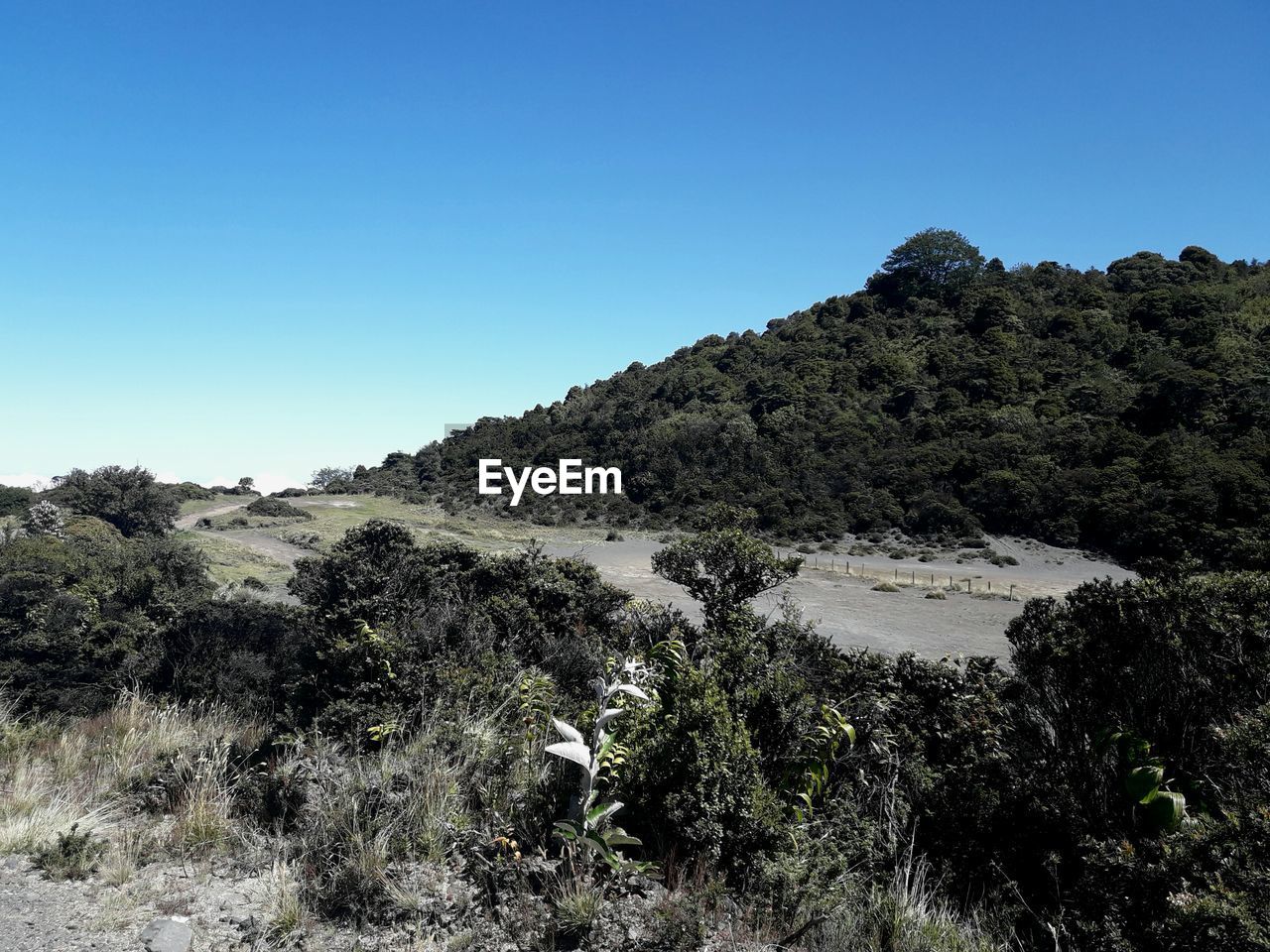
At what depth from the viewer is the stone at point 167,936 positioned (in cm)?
287

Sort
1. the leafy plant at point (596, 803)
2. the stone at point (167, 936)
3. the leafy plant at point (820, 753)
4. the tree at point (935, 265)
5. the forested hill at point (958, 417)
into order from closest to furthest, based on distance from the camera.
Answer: the stone at point (167, 936)
the leafy plant at point (596, 803)
the leafy plant at point (820, 753)
the forested hill at point (958, 417)
the tree at point (935, 265)

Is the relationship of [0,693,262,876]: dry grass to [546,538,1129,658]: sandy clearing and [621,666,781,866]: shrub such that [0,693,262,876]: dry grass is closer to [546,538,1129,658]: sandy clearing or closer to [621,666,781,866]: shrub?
[621,666,781,866]: shrub

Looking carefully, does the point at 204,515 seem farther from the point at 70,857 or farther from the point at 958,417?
the point at 958,417

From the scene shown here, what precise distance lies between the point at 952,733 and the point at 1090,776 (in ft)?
2.72

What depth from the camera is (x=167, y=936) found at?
2916 mm

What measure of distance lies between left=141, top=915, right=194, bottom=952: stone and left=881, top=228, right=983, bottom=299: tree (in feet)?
245

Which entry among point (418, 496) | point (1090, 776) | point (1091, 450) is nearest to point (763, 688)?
point (1090, 776)

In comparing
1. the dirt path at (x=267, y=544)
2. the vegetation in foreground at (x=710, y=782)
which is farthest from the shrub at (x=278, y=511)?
the vegetation in foreground at (x=710, y=782)

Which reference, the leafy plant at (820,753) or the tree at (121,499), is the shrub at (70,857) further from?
the tree at (121,499)

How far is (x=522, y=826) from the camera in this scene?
3.51 m

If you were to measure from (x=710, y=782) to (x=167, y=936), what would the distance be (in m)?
2.26

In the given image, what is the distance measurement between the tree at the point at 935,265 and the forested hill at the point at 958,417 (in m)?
0.19

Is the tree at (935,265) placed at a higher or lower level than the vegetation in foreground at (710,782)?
higher

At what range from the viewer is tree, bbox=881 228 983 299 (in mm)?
70250
